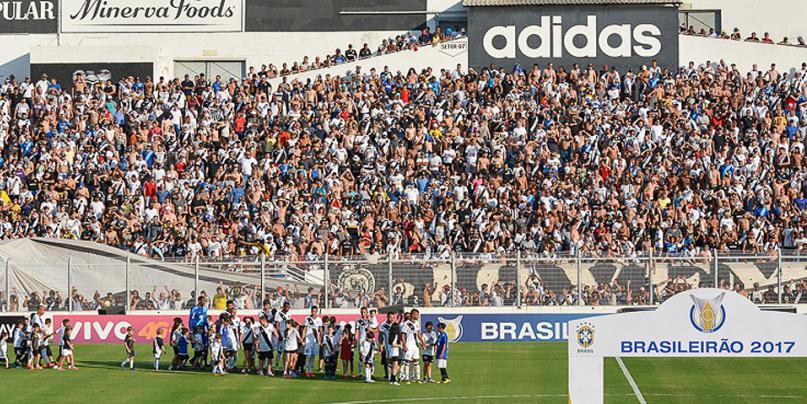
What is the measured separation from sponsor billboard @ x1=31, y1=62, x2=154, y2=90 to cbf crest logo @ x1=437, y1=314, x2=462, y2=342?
2080cm

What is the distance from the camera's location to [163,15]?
180 feet

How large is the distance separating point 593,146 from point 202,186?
490 inches

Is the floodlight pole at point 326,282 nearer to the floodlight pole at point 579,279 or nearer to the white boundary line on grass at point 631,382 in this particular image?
the floodlight pole at point 579,279

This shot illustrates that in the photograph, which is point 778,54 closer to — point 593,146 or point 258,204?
point 593,146

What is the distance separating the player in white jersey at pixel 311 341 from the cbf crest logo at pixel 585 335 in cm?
1874

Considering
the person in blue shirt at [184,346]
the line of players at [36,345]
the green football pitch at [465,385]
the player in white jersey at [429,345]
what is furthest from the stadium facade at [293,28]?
the player in white jersey at [429,345]

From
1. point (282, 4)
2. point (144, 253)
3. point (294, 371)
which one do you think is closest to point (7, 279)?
point (144, 253)

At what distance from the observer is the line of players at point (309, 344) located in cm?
2784

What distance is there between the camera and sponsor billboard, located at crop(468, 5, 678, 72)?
51.0 m

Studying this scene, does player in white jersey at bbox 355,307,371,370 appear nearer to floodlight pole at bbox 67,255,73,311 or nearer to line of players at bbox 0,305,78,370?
line of players at bbox 0,305,78,370

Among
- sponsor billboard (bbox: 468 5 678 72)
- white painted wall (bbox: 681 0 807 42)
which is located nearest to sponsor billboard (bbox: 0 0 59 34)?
sponsor billboard (bbox: 468 5 678 72)

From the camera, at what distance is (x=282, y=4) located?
54.8m

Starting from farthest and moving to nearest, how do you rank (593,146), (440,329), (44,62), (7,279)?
(44,62) < (593,146) < (7,279) < (440,329)

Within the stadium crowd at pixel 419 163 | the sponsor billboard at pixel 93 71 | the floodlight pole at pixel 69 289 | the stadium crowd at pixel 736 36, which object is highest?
the stadium crowd at pixel 736 36
